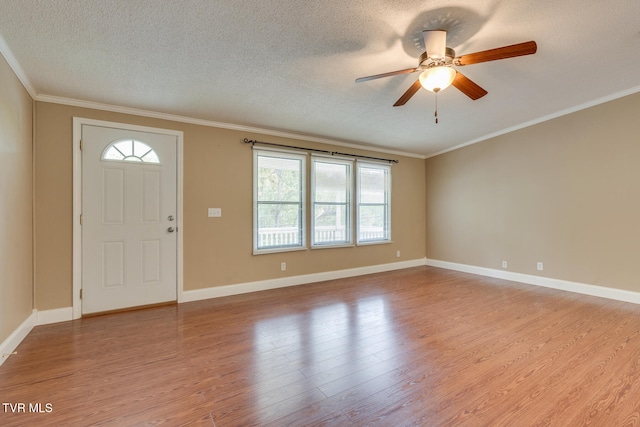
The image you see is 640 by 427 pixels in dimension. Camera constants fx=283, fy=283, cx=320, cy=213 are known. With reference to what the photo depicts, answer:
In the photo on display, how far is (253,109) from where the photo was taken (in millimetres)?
3537

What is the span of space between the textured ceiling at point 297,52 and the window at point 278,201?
79 centimetres

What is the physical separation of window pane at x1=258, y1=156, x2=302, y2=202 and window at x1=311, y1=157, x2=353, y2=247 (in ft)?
0.97

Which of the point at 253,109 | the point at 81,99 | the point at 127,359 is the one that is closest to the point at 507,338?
the point at 127,359

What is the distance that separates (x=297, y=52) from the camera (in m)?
2.46

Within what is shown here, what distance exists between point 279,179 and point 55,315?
121 inches

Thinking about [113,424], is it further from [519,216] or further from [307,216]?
[519,216]

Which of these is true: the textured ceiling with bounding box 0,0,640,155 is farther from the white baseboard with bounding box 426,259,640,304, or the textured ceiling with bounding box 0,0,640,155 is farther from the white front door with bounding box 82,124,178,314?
the white baseboard with bounding box 426,259,640,304

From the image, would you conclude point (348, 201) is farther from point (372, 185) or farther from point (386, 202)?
point (386, 202)

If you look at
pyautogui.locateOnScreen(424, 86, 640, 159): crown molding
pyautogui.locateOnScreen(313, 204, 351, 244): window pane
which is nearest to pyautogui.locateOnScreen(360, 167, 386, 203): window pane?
pyautogui.locateOnScreen(313, 204, 351, 244): window pane

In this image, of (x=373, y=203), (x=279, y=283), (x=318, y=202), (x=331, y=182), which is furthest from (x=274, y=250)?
(x=373, y=203)

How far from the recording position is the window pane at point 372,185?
5340mm

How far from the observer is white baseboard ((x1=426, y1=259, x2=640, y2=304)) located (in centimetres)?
369

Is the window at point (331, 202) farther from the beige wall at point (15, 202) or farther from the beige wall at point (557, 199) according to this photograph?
the beige wall at point (15, 202)

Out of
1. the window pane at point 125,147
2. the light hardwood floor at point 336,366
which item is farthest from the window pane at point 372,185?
the window pane at point 125,147
